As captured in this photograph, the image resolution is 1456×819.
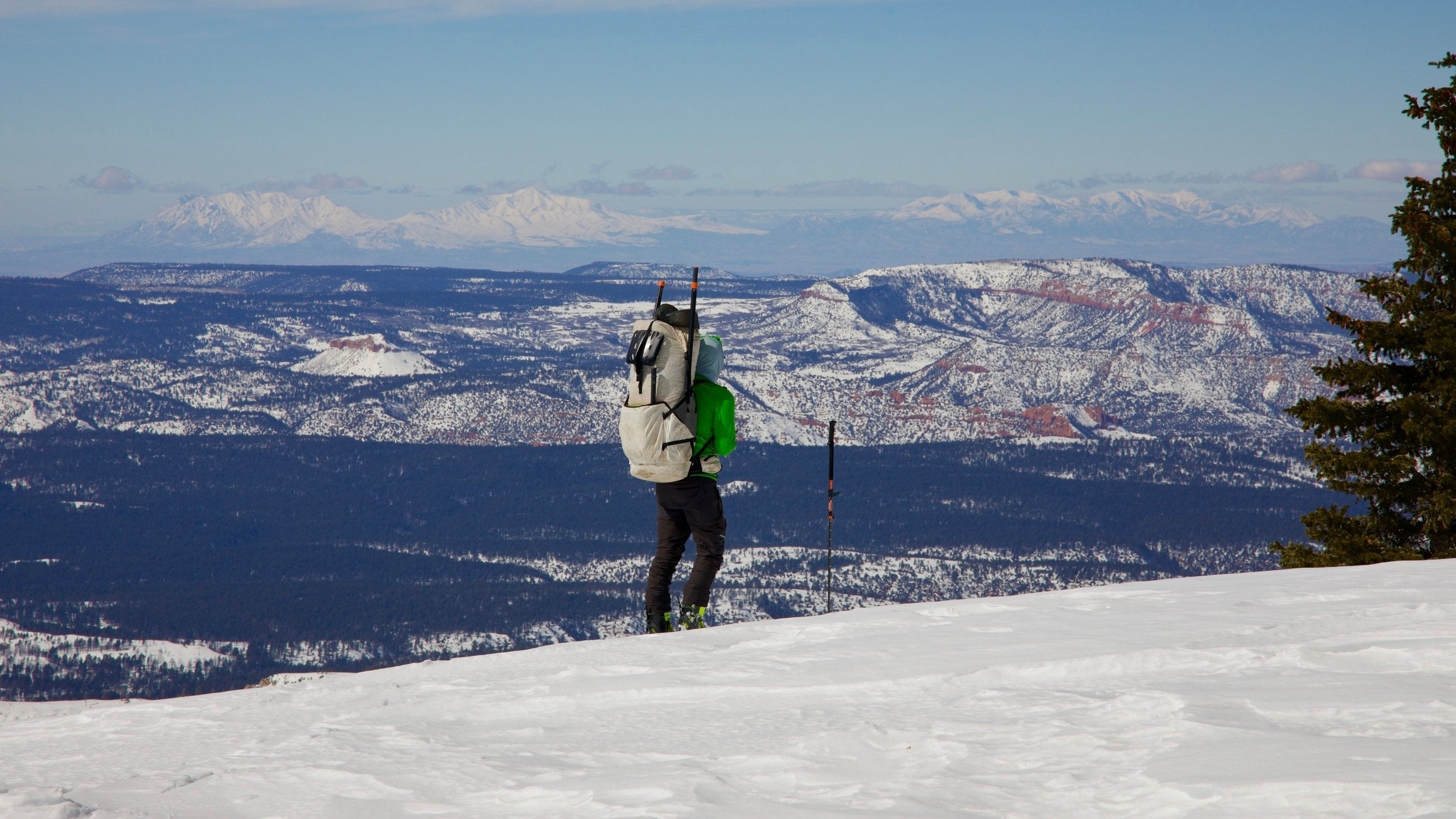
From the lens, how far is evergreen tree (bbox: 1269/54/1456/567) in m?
19.1

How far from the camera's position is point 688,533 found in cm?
1420

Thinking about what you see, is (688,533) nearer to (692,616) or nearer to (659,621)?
(692,616)

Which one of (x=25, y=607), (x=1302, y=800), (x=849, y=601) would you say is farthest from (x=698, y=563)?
(x=25, y=607)

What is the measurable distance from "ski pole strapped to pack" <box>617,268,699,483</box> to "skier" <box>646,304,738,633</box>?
0.11 metres

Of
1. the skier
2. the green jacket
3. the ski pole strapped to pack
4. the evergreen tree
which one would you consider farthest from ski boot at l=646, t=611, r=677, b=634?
the evergreen tree

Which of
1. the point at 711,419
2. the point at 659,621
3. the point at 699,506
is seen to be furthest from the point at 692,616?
the point at 711,419

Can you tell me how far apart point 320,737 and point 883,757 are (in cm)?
409

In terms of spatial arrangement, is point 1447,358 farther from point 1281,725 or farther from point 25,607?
point 25,607

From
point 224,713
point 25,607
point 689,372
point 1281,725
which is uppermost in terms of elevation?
point 689,372

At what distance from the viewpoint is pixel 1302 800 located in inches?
228

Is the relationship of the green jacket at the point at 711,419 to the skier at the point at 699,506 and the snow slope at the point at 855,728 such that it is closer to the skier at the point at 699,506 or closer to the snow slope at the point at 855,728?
the skier at the point at 699,506

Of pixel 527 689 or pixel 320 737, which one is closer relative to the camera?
pixel 320 737

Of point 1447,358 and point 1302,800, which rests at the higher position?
point 1447,358

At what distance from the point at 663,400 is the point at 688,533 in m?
1.97
